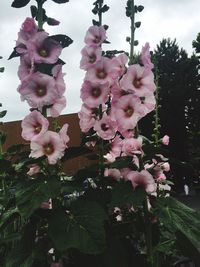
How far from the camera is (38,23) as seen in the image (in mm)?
2086

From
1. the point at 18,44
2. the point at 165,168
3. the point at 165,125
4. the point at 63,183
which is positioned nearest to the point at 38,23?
the point at 18,44

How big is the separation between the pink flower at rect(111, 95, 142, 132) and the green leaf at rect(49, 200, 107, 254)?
1.37ft

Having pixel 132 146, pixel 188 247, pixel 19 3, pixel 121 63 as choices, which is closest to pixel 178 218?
pixel 188 247

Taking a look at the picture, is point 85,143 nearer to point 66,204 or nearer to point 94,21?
point 66,204

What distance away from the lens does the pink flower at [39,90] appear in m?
1.90

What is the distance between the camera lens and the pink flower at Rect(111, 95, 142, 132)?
1.98 m

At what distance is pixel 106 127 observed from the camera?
2080 mm

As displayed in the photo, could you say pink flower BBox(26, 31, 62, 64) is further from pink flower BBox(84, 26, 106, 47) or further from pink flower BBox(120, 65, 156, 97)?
pink flower BBox(120, 65, 156, 97)

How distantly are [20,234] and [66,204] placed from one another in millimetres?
237

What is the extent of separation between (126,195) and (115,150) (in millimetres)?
429

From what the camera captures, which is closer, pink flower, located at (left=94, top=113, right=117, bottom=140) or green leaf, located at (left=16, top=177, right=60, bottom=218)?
green leaf, located at (left=16, top=177, right=60, bottom=218)

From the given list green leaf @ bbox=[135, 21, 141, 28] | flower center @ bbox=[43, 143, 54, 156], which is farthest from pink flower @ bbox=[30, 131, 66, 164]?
green leaf @ bbox=[135, 21, 141, 28]

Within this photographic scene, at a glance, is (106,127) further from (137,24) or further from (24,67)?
(137,24)

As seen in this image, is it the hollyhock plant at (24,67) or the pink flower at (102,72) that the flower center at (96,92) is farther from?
the hollyhock plant at (24,67)
